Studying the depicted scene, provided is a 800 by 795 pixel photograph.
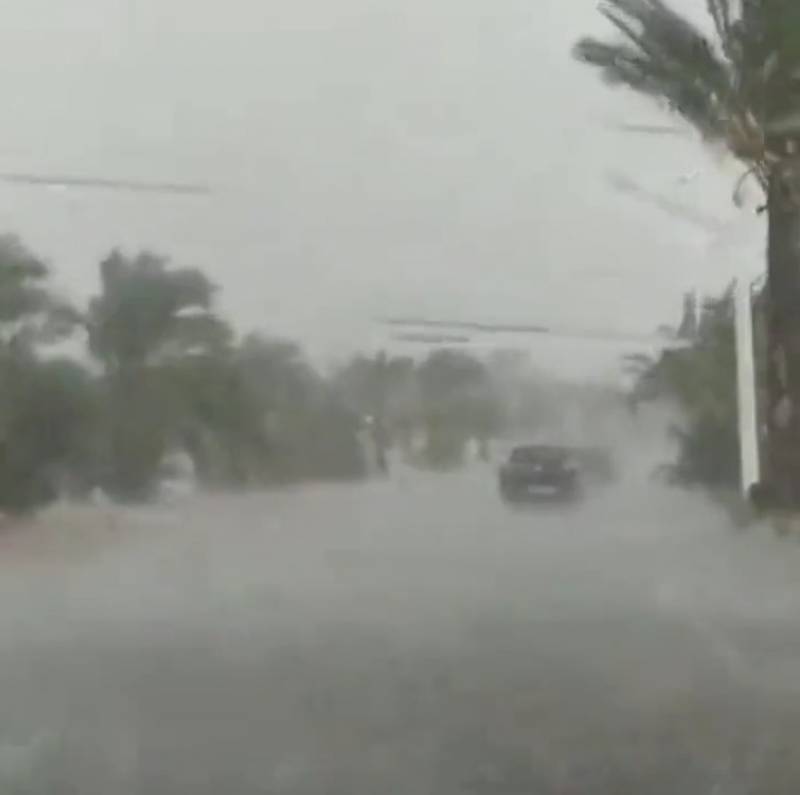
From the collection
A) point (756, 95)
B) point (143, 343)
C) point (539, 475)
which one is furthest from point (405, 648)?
point (756, 95)

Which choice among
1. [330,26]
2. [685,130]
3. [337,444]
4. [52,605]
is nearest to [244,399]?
[337,444]

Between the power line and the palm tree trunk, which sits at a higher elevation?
the power line

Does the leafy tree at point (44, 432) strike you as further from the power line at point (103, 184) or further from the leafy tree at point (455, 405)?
the leafy tree at point (455, 405)

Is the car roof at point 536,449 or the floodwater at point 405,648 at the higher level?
the car roof at point 536,449

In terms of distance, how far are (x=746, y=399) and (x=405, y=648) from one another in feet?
1.12

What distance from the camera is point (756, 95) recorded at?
1062 millimetres

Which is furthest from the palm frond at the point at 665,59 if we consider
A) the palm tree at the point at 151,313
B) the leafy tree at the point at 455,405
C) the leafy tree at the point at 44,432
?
the leafy tree at the point at 44,432

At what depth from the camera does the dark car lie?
106 cm

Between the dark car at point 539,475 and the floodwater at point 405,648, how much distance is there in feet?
0.06

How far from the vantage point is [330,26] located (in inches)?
41.7

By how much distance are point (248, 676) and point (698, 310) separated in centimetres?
47

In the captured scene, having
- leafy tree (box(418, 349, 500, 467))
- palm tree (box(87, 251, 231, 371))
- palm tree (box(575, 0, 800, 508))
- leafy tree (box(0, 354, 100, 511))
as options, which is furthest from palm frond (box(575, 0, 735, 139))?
leafy tree (box(0, 354, 100, 511))

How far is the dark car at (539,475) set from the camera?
1.06 metres

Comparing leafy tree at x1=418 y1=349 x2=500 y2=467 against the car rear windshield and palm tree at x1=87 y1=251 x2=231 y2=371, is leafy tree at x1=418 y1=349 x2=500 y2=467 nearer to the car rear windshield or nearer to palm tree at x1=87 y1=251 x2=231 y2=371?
the car rear windshield
